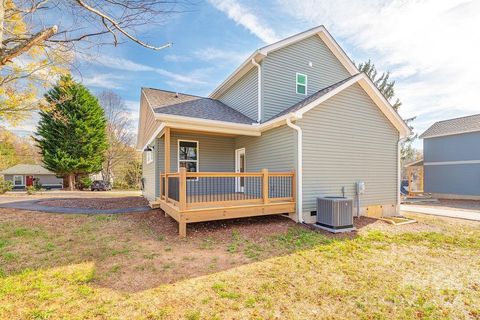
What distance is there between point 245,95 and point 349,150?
16.3 ft

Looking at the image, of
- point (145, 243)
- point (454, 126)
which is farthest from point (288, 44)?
point (454, 126)

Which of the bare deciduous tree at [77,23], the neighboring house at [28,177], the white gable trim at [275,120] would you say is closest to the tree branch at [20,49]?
the bare deciduous tree at [77,23]

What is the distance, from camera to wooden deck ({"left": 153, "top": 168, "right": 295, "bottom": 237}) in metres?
6.02

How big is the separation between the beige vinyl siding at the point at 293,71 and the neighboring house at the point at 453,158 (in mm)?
12983

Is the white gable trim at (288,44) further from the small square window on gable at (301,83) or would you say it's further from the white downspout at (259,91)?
the small square window on gable at (301,83)

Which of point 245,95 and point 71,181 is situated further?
point 71,181

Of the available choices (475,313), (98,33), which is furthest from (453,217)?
(98,33)

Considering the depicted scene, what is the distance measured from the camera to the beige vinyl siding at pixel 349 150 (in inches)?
297

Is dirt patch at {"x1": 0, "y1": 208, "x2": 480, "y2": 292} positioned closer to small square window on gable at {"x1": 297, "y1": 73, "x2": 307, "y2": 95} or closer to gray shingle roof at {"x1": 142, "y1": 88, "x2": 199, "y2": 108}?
gray shingle roof at {"x1": 142, "y1": 88, "x2": 199, "y2": 108}

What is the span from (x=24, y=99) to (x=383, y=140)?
15723 mm

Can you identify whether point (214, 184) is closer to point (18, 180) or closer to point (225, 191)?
point (225, 191)

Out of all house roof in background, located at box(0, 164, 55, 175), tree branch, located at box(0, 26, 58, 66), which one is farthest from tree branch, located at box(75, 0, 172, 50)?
house roof in background, located at box(0, 164, 55, 175)

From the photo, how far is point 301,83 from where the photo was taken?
10.0 m

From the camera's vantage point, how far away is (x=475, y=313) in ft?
9.82
